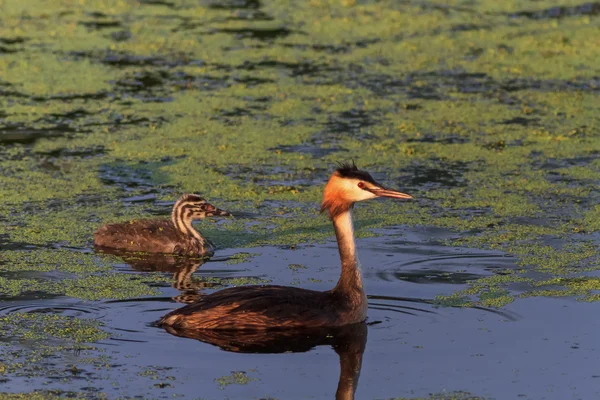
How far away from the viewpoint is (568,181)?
426 inches

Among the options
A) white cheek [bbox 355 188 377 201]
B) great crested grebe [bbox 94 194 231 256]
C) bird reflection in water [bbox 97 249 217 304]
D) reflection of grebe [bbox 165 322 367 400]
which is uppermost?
white cheek [bbox 355 188 377 201]

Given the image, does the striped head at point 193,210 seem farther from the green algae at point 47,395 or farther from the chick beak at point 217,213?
the green algae at point 47,395

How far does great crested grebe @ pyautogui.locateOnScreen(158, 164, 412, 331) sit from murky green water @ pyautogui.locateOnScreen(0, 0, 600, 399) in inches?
8.2

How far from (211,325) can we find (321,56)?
8.61m

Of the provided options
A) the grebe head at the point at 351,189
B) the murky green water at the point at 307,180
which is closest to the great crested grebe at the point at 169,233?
the murky green water at the point at 307,180

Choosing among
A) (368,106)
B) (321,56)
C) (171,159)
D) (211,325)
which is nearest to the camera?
(211,325)

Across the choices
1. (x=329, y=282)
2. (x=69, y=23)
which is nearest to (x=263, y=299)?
(x=329, y=282)

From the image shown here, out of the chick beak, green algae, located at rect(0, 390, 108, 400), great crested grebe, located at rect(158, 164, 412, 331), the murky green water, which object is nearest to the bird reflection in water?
the murky green water

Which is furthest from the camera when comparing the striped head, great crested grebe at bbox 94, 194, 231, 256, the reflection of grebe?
the striped head

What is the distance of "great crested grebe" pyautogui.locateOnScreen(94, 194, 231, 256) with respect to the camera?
30.3 feet

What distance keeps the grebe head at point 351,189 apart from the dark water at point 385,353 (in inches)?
30.5

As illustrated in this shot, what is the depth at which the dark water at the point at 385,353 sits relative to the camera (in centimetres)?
625

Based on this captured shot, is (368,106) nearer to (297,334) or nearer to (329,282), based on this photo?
(329,282)

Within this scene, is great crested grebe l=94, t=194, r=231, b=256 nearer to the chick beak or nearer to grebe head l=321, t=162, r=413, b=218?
the chick beak
